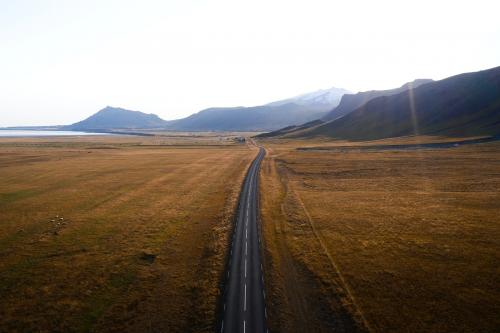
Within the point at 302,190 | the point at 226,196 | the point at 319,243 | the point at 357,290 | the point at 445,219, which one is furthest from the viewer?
the point at 302,190

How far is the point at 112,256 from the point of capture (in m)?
39.2

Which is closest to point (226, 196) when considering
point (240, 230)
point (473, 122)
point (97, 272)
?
point (240, 230)

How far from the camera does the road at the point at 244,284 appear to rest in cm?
2648

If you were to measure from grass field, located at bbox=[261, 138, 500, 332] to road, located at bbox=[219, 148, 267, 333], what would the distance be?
1198 millimetres

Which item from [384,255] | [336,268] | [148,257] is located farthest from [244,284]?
[384,255]

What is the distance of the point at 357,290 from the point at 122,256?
26.6 meters

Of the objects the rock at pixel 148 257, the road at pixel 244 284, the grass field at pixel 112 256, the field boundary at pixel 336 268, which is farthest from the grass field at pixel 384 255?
the rock at pixel 148 257

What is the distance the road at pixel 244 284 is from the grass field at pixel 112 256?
148 cm

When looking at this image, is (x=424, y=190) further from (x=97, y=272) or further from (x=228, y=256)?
(x=97, y=272)

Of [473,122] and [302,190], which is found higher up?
[473,122]

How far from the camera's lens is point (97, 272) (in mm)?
35219

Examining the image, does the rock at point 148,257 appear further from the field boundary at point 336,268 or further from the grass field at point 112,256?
the field boundary at point 336,268

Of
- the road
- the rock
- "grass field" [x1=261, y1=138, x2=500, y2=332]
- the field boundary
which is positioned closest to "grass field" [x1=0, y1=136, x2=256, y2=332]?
the rock

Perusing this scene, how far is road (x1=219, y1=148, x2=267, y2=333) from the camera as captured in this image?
26.5m
